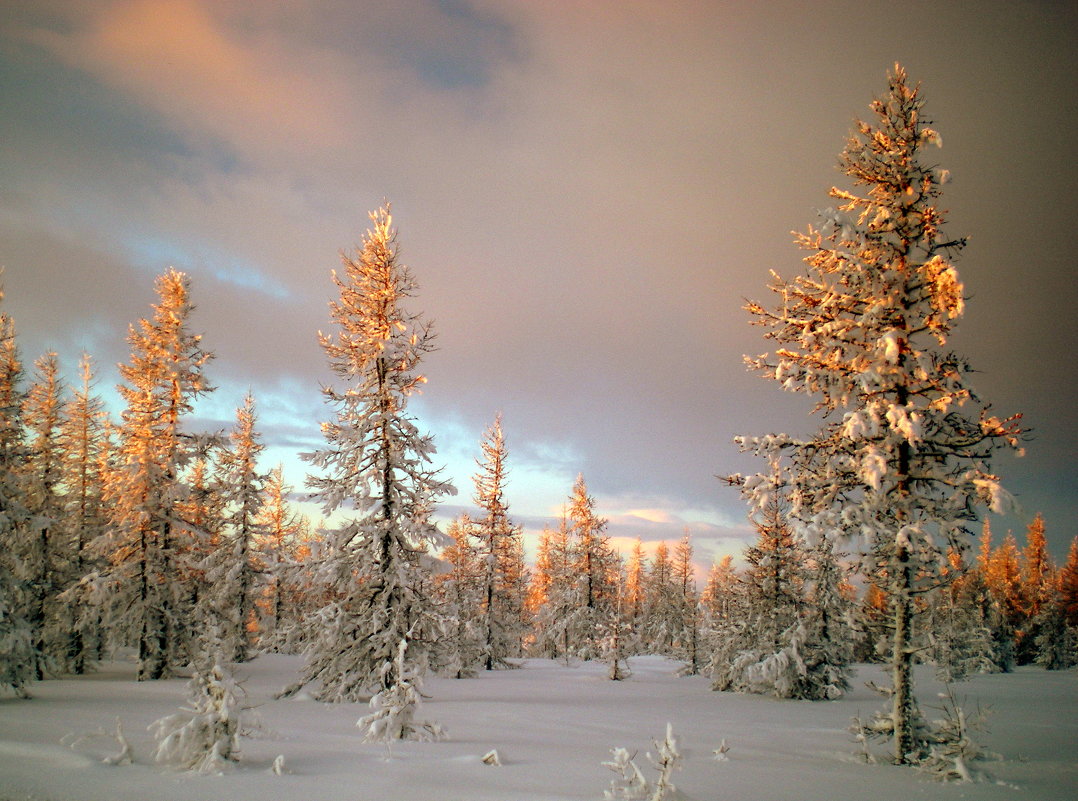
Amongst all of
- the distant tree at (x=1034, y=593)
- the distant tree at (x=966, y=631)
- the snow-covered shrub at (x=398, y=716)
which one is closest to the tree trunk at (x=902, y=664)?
the snow-covered shrub at (x=398, y=716)

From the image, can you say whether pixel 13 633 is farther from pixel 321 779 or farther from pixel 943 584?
pixel 943 584

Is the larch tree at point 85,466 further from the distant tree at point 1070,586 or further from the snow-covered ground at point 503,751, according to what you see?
the distant tree at point 1070,586

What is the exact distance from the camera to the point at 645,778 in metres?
7.35

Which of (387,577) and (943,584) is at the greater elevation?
(943,584)

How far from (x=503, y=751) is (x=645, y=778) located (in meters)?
4.21

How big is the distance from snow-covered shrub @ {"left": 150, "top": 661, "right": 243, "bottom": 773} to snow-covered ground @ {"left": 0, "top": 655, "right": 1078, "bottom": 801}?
9.3 inches

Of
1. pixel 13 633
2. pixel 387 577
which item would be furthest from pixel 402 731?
pixel 13 633

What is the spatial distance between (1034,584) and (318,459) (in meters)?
76.8

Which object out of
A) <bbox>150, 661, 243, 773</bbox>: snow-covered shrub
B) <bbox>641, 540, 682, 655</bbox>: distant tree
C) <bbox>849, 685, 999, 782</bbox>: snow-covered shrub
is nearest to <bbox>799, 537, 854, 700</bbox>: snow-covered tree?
<bbox>849, 685, 999, 782</bbox>: snow-covered shrub

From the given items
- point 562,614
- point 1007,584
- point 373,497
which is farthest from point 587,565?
point 1007,584

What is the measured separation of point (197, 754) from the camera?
760 centimetres

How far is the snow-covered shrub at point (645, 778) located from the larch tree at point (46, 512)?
A: 913 inches

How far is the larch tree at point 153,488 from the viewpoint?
910 inches

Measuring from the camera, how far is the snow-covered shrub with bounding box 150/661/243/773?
7492mm
